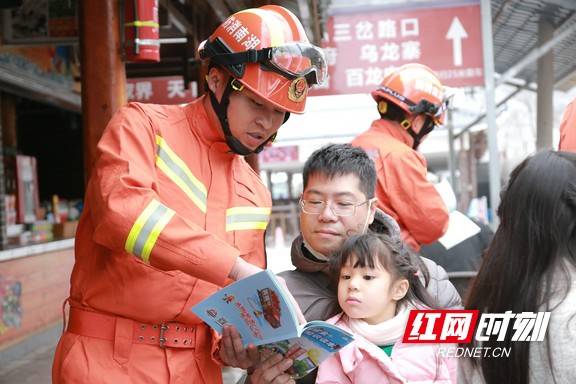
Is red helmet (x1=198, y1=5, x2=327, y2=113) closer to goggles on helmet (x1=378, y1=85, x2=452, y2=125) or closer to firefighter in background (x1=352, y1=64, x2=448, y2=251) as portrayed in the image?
firefighter in background (x1=352, y1=64, x2=448, y2=251)

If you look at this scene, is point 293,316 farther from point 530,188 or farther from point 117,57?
point 117,57

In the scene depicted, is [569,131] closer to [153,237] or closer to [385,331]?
[385,331]

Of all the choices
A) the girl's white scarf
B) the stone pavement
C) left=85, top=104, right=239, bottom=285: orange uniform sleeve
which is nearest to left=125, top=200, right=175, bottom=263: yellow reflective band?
left=85, top=104, right=239, bottom=285: orange uniform sleeve

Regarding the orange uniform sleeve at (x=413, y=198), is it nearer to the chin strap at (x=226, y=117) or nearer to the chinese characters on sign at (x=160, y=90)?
the chin strap at (x=226, y=117)

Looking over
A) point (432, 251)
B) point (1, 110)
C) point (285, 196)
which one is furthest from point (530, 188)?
point (285, 196)

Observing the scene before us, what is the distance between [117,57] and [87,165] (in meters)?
0.57

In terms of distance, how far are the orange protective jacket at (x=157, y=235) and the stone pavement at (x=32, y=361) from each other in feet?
12.2

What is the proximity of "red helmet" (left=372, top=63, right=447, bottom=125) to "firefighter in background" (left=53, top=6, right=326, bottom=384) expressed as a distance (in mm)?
2010

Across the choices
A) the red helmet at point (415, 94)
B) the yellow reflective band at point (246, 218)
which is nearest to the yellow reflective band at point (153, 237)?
the yellow reflective band at point (246, 218)

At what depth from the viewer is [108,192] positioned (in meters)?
2.15

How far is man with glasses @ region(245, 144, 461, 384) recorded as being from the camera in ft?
8.57

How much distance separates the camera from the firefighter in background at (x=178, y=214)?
83.4 inches

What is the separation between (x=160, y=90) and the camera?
8797 millimetres

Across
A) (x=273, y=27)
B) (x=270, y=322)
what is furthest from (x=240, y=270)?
(x=273, y=27)
